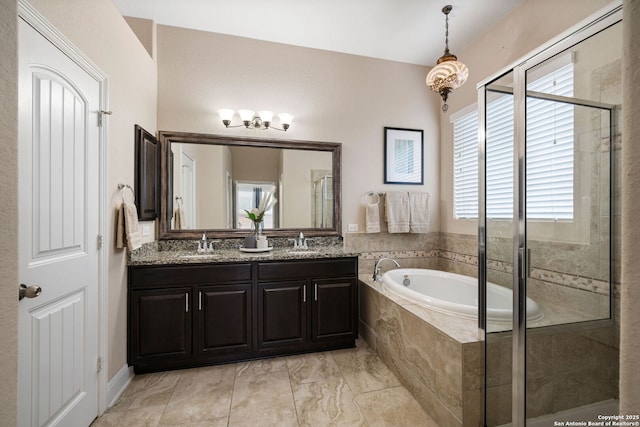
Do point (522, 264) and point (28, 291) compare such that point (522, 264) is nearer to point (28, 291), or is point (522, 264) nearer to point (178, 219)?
point (28, 291)

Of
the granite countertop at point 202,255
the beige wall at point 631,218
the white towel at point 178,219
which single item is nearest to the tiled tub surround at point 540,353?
the beige wall at point 631,218

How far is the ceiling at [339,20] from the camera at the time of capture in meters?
2.25

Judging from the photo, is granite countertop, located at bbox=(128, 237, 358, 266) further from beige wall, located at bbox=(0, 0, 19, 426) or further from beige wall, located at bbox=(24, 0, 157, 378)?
beige wall, located at bbox=(0, 0, 19, 426)

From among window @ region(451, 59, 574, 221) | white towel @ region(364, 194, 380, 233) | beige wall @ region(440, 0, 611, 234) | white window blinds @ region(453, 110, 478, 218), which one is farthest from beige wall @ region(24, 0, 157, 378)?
white window blinds @ region(453, 110, 478, 218)

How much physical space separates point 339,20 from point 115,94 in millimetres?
1958

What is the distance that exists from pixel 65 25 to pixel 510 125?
94.1 inches

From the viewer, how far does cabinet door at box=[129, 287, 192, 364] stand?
6.42ft

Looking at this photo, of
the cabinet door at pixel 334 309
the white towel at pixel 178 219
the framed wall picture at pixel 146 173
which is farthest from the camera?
the white towel at pixel 178 219

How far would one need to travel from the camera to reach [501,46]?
245 centimetres

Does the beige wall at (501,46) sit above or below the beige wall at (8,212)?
above

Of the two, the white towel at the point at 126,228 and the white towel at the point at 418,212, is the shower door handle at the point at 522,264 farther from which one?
A: the white towel at the point at 126,228

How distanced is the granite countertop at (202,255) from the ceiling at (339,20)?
211 cm

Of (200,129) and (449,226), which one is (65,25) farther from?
(449,226)

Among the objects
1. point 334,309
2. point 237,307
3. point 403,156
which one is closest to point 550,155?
point 403,156
